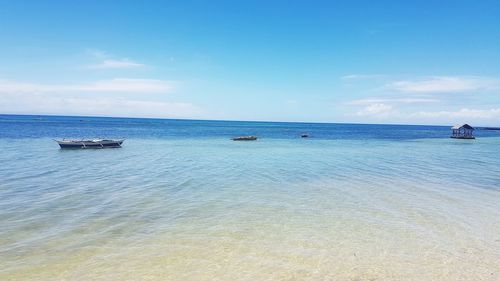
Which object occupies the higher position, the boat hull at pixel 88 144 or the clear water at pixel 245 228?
the boat hull at pixel 88 144

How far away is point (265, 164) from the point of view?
3044 centimetres

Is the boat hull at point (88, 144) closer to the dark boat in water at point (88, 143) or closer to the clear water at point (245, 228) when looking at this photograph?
the dark boat in water at point (88, 143)

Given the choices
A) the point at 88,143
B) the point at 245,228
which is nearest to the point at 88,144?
the point at 88,143

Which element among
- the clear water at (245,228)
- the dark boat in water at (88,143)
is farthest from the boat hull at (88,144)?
the clear water at (245,228)

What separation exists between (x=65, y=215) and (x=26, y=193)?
5.16 meters

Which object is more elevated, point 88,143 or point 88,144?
point 88,143

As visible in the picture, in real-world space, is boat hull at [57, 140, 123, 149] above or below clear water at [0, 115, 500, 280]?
above

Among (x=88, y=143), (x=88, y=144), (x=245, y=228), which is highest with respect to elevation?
Result: (x=88, y=143)

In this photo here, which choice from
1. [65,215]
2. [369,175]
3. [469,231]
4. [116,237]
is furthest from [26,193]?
[369,175]

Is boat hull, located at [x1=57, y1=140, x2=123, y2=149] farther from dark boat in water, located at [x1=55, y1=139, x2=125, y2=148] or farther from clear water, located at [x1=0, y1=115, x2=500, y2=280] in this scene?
clear water, located at [x1=0, y1=115, x2=500, y2=280]

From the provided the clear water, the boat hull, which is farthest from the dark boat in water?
the clear water

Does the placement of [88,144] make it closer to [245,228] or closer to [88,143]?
[88,143]

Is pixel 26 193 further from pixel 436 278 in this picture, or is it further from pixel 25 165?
pixel 436 278

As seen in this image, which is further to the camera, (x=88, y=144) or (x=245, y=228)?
(x=88, y=144)
